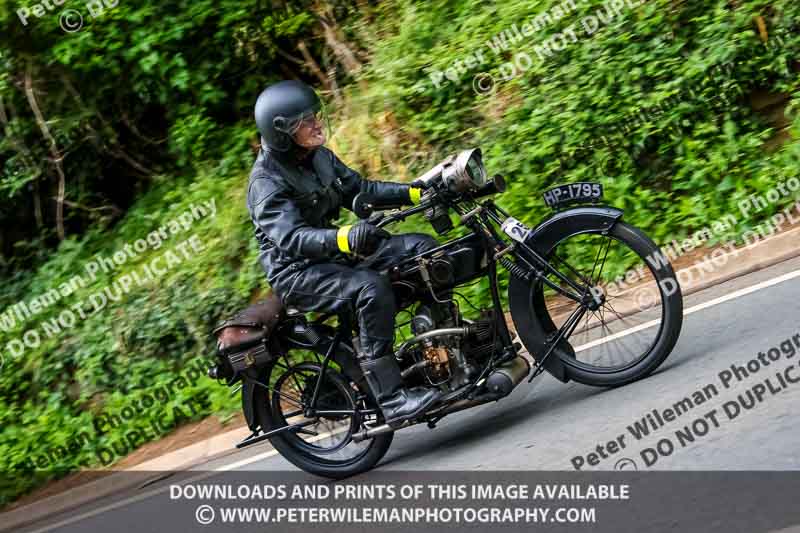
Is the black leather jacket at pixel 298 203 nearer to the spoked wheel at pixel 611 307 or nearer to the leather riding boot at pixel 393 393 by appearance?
the leather riding boot at pixel 393 393

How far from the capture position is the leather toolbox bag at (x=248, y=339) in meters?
5.78

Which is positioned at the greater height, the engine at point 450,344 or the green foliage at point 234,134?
the green foliage at point 234,134

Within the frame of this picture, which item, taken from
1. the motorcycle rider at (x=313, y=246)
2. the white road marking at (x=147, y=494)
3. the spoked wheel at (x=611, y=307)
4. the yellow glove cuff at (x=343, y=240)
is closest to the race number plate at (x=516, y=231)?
the spoked wheel at (x=611, y=307)

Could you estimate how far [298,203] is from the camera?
5.58m

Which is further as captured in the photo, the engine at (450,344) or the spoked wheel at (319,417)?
the spoked wheel at (319,417)

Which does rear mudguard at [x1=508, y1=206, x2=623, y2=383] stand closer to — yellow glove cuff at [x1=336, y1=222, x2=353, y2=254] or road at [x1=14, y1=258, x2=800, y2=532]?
road at [x1=14, y1=258, x2=800, y2=532]

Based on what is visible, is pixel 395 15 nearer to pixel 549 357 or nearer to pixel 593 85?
pixel 593 85

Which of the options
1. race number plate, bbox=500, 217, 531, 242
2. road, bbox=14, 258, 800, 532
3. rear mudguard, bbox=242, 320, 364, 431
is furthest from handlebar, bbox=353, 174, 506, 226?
road, bbox=14, 258, 800, 532

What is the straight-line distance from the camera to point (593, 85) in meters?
8.49

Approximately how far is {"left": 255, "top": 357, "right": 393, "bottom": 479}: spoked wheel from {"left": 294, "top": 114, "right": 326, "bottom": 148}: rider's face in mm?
1355

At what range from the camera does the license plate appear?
535 cm

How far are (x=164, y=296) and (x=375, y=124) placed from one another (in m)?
2.75

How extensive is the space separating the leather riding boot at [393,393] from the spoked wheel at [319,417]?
0.83 feet

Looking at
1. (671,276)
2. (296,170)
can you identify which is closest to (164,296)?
(296,170)
